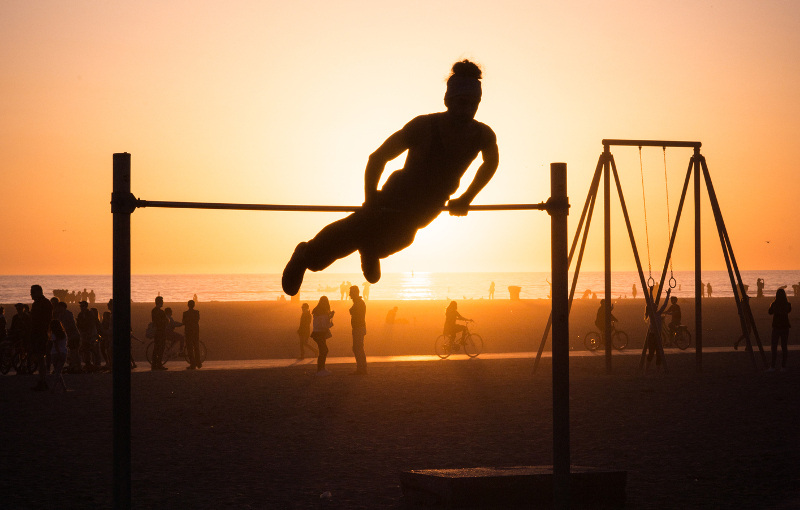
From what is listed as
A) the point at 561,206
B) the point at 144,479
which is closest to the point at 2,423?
the point at 144,479

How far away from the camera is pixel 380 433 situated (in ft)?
32.3

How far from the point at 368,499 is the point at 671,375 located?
10.1 metres

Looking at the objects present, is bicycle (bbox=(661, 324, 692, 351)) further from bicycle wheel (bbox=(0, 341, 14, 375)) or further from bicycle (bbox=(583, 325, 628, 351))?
bicycle wheel (bbox=(0, 341, 14, 375))

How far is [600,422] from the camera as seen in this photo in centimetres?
1048

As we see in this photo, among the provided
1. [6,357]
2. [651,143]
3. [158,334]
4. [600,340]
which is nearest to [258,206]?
[651,143]

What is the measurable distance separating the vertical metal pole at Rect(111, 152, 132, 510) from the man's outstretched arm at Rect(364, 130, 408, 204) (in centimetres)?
171

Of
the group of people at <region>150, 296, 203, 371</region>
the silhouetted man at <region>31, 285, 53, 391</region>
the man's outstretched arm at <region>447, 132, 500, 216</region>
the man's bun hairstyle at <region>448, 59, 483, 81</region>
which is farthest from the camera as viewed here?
the group of people at <region>150, 296, 203, 371</region>

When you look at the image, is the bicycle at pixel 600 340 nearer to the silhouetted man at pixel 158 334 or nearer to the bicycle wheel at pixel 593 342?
the bicycle wheel at pixel 593 342

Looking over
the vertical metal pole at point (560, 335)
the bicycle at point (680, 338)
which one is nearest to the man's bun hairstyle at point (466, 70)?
the vertical metal pole at point (560, 335)

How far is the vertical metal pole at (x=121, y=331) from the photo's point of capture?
482cm

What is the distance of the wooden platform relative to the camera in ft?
20.6

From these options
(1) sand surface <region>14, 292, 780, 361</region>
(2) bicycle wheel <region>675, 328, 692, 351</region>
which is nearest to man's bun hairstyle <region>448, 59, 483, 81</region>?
(1) sand surface <region>14, 292, 780, 361</region>

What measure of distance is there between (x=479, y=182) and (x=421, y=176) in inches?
18.8

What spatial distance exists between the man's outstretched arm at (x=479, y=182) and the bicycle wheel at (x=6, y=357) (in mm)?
15256
